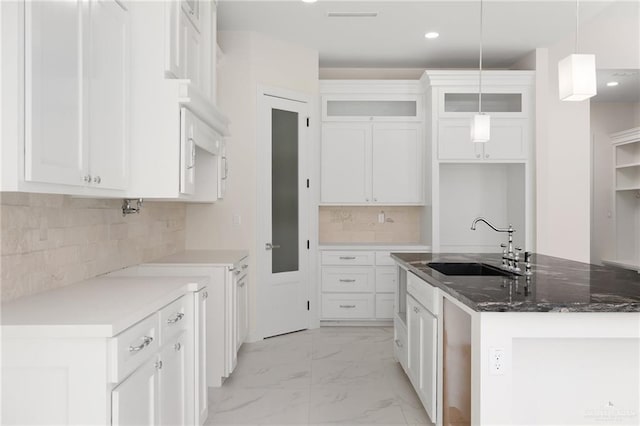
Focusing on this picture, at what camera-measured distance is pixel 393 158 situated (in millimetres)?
Result: 5277

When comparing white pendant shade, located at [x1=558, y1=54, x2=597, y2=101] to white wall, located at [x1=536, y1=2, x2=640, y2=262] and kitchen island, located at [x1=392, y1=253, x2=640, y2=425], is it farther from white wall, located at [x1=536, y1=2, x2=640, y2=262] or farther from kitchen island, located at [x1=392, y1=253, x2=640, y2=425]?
white wall, located at [x1=536, y1=2, x2=640, y2=262]

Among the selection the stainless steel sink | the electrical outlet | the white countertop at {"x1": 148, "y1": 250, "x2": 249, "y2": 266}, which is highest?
the white countertop at {"x1": 148, "y1": 250, "x2": 249, "y2": 266}

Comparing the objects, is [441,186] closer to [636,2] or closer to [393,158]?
[393,158]

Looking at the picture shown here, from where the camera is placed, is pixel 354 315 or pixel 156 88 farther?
pixel 354 315

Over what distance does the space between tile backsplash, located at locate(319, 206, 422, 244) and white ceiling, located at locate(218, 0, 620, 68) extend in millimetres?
1783

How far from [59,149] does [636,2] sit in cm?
499

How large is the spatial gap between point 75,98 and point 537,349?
2.18 meters

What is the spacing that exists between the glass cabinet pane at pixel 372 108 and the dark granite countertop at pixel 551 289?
111 inches

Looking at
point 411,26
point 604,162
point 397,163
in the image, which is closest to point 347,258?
point 397,163

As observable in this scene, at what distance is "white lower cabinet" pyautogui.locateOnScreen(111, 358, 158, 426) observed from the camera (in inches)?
59.6

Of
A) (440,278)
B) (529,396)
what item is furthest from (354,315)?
(529,396)

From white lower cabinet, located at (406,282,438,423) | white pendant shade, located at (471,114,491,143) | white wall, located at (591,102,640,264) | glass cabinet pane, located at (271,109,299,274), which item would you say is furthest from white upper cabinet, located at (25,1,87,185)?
white wall, located at (591,102,640,264)

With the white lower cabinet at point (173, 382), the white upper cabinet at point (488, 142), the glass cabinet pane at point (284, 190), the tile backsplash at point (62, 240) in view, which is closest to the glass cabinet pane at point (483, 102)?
the white upper cabinet at point (488, 142)

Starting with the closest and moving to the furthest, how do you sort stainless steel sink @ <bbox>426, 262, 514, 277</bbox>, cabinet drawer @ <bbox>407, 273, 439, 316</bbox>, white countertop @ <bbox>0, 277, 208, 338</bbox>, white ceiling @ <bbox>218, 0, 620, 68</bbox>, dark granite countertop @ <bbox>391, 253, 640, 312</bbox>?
1. white countertop @ <bbox>0, 277, 208, 338</bbox>
2. dark granite countertop @ <bbox>391, 253, 640, 312</bbox>
3. cabinet drawer @ <bbox>407, 273, 439, 316</bbox>
4. stainless steel sink @ <bbox>426, 262, 514, 277</bbox>
5. white ceiling @ <bbox>218, 0, 620, 68</bbox>
